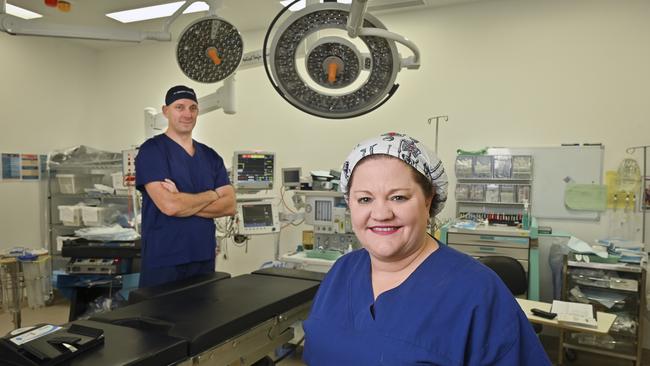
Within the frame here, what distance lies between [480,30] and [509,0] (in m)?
0.34

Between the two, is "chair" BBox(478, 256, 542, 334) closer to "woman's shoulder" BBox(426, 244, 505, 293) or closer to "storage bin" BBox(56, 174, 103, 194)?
"woman's shoulder" BBox(426, 244, 505, 293)

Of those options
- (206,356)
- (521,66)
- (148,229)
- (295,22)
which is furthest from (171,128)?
(521,66)

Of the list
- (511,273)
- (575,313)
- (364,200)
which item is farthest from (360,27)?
(511,273)

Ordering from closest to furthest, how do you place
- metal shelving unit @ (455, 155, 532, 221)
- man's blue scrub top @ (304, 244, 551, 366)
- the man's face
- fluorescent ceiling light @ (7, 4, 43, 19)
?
man's blue scrub top @ (304, 244, 551, 366), the man's face, metal shelving unit @ (455, 155, 532, 221), fluorescent ceiling light @ (7, 4, 43, 19)

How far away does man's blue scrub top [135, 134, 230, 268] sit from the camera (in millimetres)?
2156

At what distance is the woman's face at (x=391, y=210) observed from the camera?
107 centimetres

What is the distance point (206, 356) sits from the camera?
52.6 inches

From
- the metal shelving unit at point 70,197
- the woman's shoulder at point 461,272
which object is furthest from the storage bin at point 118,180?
the woman's shoulder at point 461,272

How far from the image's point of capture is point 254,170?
12.0 feet

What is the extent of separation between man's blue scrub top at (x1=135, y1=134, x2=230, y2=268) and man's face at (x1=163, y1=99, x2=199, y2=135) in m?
0.07

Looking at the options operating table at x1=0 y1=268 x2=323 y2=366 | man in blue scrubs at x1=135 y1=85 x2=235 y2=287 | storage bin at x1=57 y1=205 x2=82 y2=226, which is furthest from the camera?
storage bin at x1=57 y1=205 x2=82 y2=226

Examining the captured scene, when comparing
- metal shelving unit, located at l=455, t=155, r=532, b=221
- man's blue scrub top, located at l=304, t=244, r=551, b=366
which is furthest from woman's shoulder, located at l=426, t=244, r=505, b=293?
metal shelving unit, located at l=455, t=155, r=532, b=221

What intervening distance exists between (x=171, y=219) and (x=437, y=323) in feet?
5.14

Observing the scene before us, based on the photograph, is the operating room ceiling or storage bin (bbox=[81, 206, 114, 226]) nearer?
the operating room ceiling
